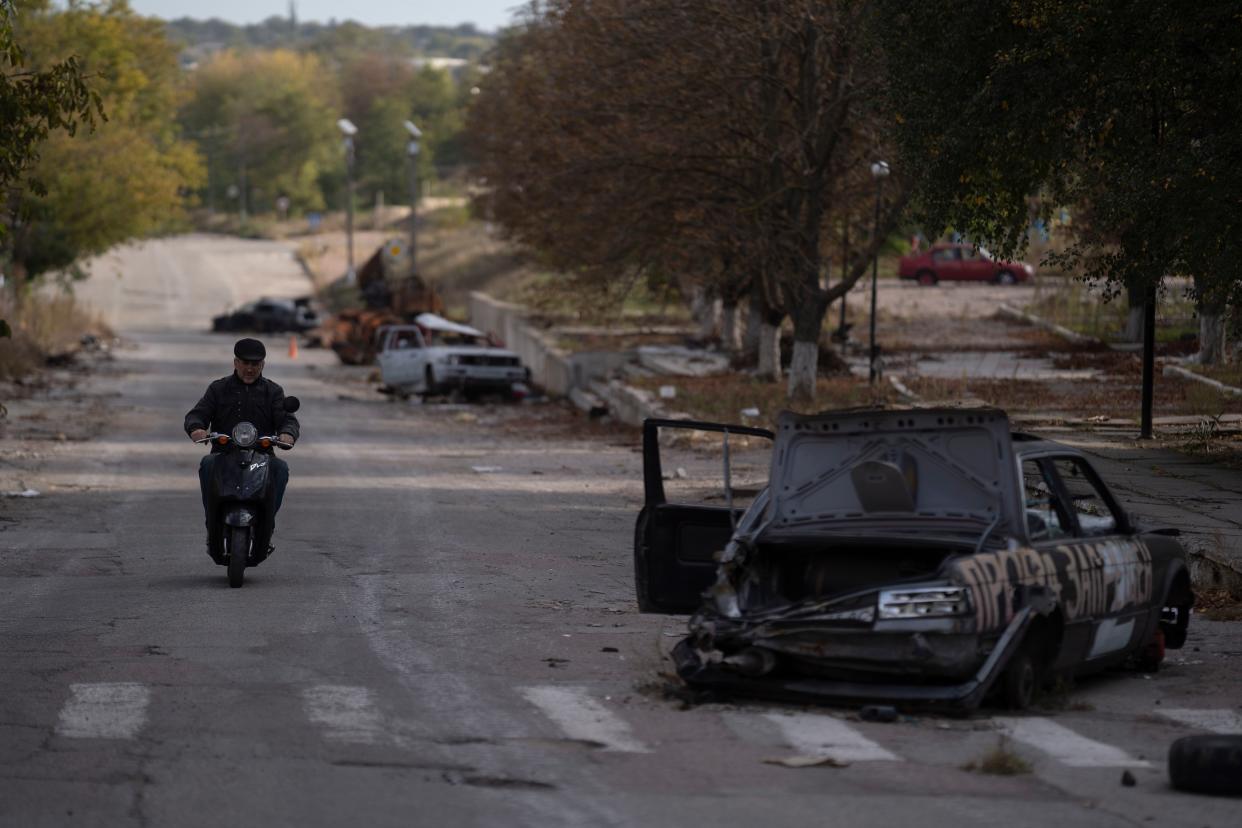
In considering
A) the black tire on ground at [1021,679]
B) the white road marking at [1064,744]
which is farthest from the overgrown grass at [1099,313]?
the white road marking at [1064,744]

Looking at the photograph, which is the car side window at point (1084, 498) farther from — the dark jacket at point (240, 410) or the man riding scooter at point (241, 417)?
the dark jacket at point (240, 410)

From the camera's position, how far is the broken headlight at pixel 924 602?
8836mm

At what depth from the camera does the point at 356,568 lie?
1505cm

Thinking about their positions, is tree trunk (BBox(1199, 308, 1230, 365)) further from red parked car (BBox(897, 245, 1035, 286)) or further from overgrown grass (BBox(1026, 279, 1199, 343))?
red parked car (BBox(897, 245, 1035, 286))

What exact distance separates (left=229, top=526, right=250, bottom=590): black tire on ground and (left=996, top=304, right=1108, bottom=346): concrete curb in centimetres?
3214

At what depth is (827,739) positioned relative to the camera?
8.62 metres

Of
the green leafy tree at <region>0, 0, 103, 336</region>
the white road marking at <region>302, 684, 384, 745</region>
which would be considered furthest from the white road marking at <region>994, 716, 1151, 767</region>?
the green leafy tree at <region>0, 0, 103, 336</region>

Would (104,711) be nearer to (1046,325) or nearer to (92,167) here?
(1046,325)

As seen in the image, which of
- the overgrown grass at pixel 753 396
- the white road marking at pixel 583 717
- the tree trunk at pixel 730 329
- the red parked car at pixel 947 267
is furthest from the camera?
the red parked car at pixel 947 267

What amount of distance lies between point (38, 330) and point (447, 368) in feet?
59.0

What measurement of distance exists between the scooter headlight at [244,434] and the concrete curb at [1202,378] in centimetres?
2060

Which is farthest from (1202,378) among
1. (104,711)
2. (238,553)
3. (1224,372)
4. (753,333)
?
(104,711)

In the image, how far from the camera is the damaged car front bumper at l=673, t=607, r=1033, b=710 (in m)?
8.90

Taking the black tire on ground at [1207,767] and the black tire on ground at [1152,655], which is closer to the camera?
the black tire on ground at [1207,767]
